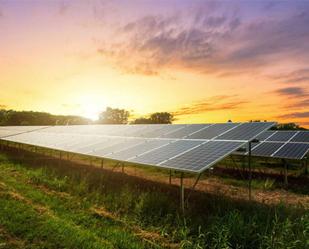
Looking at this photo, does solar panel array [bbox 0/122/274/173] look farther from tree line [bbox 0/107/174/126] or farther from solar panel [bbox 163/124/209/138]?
tree line [bbox 0/107/174/126]

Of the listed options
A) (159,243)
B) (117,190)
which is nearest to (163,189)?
(117,190)

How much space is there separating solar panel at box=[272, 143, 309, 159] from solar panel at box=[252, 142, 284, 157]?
432 millimetres

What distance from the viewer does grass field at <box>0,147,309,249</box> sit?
7.39 meters

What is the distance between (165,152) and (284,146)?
437 inches

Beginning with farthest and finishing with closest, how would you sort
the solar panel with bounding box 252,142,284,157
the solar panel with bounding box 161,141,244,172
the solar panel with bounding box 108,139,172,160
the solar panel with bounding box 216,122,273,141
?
the solar panel with bounding box 252,142,284,157
the solar panel with bounding box 108,139,172,160
the solar panel with bounding box 216,122,273,141
the solar panel with bounding box 161,141,244,172

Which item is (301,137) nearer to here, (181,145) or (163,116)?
(181,145)

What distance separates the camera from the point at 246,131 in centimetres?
1288

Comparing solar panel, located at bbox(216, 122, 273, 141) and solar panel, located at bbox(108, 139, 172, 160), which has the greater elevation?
solar panel, located at bbox(216, 122, 273, 141)

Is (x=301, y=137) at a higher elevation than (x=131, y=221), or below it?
higher

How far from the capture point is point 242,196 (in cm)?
A: 1349

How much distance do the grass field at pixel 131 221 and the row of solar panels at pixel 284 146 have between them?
25.5 ft

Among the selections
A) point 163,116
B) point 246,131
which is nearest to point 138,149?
point 246,131

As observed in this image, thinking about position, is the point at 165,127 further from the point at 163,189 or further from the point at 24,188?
the point at 24,188

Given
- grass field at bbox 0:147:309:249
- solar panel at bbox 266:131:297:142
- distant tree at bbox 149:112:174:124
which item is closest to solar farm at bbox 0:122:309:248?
grass field at bbox 0:147:309:249
